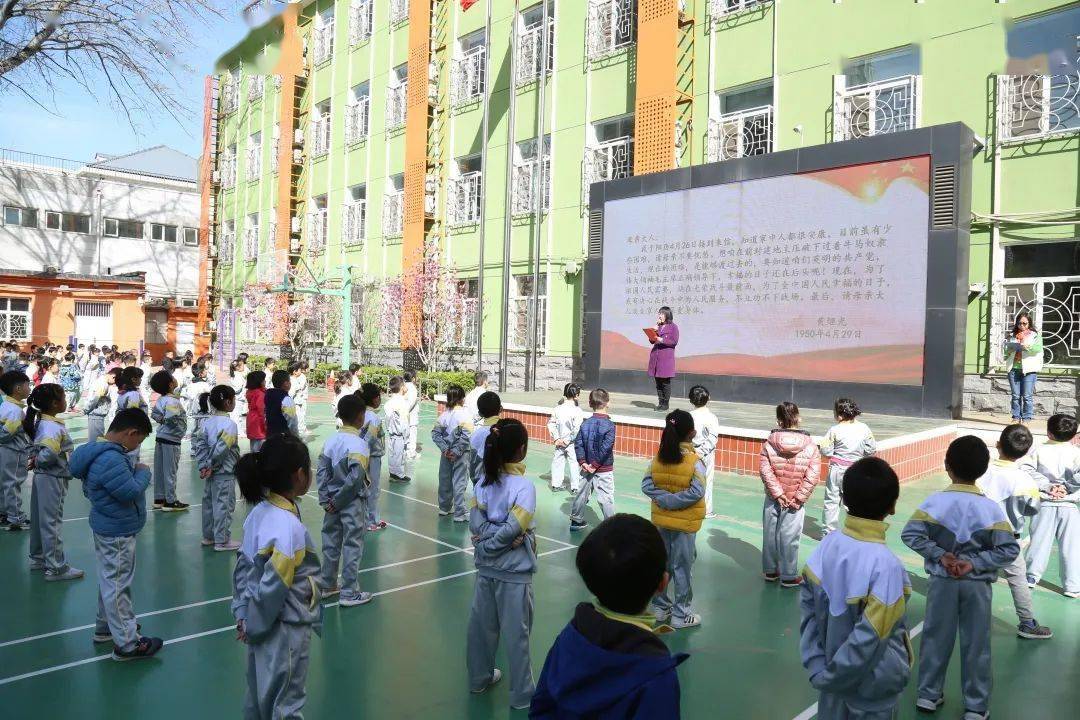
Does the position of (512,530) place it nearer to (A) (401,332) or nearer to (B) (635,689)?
(B) (635,689)

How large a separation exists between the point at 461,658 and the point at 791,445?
2886mm

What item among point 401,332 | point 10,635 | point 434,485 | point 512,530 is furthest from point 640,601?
point 401,332

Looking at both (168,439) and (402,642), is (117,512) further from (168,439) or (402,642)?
(168,439)

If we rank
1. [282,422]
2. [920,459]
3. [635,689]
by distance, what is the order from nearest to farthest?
[635,689]
[282,422]
[920,459]

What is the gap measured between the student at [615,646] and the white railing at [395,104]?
80.0 feet

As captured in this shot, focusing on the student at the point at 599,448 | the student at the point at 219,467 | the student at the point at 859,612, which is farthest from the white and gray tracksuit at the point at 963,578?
the student at the point at 219,467

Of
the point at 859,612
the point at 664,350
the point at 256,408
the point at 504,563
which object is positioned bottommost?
the point at 504,563

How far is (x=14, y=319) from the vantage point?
3172 centimetres

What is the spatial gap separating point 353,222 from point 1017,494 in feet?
80.8

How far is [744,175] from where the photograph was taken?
13.8 meters

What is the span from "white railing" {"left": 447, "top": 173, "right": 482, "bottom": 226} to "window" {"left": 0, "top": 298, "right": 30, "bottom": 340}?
69.9 feet

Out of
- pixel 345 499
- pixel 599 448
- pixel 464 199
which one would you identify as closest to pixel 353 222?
pixel 464 199

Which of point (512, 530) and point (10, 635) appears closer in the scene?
point (512, 530)

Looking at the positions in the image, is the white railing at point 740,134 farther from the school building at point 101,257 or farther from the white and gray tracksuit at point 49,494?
the school building at point 101,257
